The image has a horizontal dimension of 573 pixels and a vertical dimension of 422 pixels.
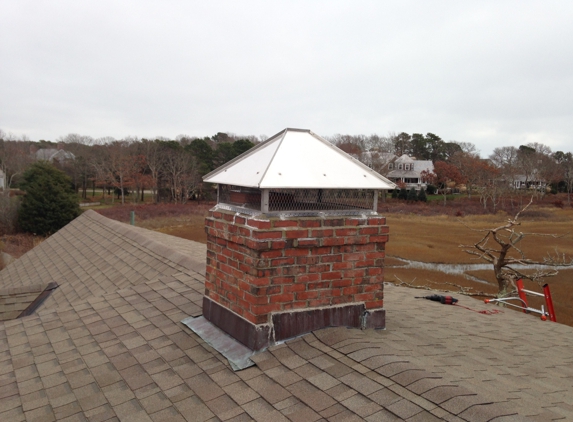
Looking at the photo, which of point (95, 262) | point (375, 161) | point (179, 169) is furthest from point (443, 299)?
point (375, 161)

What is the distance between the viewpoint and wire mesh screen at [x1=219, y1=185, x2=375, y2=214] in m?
A: 3.64

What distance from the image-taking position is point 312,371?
10.2 feet

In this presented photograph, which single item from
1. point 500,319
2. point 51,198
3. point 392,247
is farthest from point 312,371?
point 51,198

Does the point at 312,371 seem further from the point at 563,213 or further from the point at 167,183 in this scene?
the point at 167,183

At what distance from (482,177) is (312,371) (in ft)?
210

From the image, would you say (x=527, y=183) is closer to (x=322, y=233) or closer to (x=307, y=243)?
(x=322, y=233)

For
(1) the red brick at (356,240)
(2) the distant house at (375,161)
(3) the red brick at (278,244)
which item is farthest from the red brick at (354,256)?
(2) the distant house at (375,161)

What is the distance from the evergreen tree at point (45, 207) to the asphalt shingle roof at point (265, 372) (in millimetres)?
34004

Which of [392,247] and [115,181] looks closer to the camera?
[392,247]

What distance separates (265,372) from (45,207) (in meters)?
37.5

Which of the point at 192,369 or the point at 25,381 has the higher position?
the point at 192,369

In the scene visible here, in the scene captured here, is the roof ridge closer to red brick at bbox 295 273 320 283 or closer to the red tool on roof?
red brick at bbox 295 273 320 283

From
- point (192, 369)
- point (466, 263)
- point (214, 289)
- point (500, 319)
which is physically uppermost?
point (214, 289)

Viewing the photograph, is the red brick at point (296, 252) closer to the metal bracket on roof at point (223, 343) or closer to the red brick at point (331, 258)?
the red brick at point (331, 258)
